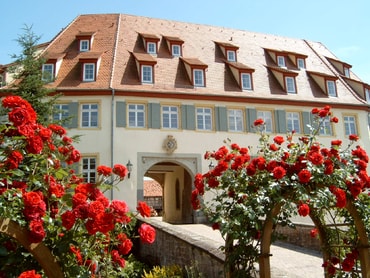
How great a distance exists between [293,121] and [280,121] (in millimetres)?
796

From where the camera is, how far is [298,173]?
4031mm

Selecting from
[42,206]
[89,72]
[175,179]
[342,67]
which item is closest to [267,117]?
[175,179]

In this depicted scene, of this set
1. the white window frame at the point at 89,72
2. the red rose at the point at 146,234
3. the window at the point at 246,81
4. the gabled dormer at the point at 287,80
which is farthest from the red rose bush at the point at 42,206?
the gabled dormer at the point at 287,80

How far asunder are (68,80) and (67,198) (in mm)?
15377

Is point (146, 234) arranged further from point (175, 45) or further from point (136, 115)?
point (175, 45)

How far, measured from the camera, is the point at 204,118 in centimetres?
1808

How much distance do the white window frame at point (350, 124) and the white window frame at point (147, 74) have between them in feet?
33.2

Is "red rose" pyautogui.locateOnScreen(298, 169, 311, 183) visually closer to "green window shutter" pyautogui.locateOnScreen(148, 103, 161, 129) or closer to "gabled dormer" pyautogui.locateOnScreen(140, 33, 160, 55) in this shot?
"green window shutter" pyautogui.locateOnScreen(148, 103, 161, 129)

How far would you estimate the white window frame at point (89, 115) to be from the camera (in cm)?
1699

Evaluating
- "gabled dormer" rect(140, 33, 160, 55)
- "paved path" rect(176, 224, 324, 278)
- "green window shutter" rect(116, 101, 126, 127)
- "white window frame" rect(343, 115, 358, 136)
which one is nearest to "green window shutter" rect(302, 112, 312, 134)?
"white window frame" rect(343, 115, 358, 136)

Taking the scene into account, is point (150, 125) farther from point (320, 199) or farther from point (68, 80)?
point (320, 199)

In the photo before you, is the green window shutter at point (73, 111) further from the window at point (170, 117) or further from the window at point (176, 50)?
the window at point (176, 50)

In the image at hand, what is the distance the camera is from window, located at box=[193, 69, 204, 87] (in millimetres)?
18625

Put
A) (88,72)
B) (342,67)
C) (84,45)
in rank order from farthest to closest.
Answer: (342,67), (84,45), (88,72)
